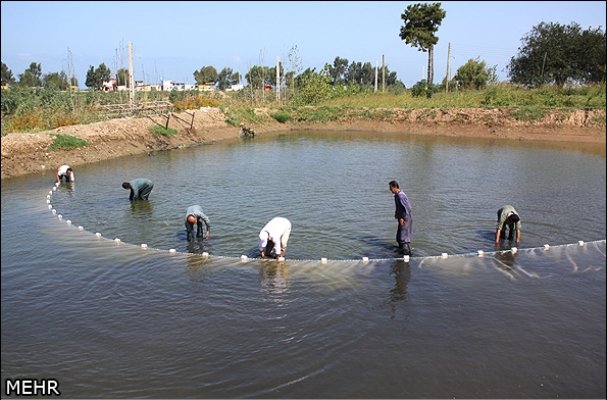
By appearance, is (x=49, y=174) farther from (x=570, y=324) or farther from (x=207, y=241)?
(x=570, y=324)

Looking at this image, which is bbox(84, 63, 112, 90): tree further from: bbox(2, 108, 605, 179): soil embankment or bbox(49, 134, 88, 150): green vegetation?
bbox(49, 134, 88, 150): green vegetation

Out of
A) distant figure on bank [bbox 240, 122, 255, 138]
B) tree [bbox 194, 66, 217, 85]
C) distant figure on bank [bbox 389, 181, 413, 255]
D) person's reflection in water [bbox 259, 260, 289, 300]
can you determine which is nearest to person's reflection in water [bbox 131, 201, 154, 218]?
person's reflection in water [bbox 259, 260, 289, 300]

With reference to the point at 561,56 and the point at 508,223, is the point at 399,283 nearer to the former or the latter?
the point at 508,223

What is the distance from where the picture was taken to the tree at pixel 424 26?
41188 millimetres

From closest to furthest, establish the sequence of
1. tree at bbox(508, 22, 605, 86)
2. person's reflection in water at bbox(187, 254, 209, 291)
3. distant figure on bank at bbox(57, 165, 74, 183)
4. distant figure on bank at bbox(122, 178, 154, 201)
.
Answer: person's reflection in water at bbox(187, 254, 209, 291) < distant figure on bank at bbox(122, 178, 154, 201) < distant figure on bank at bbox(57, 165, 74, 183) < tree at bbox(508, 22, 605, 86)

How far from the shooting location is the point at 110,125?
2594 cm

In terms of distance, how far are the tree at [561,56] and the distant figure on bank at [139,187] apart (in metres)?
31.3

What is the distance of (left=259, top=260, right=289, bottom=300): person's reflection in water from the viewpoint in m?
8.81

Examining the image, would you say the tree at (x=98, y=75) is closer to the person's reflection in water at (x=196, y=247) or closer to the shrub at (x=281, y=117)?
the shrub at (x=281, y=117)

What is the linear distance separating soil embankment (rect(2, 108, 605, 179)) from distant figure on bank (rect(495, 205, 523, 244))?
8616 millimetres

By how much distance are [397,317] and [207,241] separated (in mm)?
5216

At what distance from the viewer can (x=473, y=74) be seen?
4341 cm

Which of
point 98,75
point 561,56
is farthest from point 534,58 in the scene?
point 98,75

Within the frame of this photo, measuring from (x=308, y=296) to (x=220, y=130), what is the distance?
26848mm
